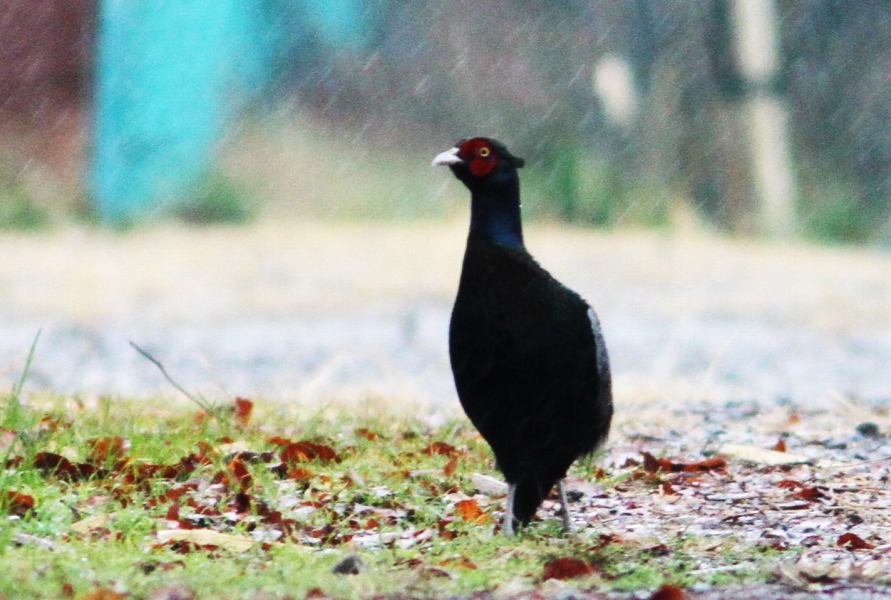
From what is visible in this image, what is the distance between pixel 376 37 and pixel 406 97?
55 cm

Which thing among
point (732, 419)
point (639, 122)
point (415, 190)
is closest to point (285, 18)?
point (415, 190)

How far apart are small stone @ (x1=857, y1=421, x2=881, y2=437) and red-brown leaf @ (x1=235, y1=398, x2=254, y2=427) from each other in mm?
2396

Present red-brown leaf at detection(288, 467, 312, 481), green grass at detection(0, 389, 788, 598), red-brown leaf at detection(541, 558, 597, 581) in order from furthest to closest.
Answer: red-brown leaf at detection(288, 467, 312, 481), red-brown leaf at detection(541, 558, 597, 581), green grass at detection(0, 389, 788, 598)

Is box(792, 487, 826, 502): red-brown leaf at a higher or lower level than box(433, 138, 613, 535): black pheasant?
lower

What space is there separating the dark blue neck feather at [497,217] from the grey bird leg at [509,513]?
646mm

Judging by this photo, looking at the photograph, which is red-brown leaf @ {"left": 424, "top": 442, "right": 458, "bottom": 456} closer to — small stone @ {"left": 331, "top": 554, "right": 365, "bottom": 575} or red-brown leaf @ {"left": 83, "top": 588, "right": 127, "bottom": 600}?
small stone @ {"left": 331, "top": 554, "right": 365, "bottom": 575}

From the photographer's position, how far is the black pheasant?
4047mm

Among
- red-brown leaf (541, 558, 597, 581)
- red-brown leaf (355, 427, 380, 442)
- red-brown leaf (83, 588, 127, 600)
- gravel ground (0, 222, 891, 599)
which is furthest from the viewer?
gravel ground (0, 222, 891, 599)

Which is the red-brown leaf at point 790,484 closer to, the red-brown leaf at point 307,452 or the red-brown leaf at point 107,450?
the red-brown leaf at point 307,452

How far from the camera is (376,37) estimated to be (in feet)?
42.5

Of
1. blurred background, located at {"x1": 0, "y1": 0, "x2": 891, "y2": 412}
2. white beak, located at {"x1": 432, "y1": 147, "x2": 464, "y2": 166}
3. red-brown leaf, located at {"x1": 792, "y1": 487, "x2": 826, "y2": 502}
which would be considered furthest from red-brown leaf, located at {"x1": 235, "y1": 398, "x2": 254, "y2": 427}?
blurred background, located at {"x1": 0, "y1": 0, "x2": 891, "y2": 412}

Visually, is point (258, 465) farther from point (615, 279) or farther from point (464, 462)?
point (615, 279)

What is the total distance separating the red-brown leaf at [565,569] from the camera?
3.59m

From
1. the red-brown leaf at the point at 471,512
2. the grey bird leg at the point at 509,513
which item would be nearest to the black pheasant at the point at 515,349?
the grey bird leg at the point at 509,513
